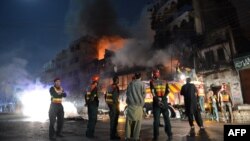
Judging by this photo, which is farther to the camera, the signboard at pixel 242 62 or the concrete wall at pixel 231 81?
the concrete wall at pixel 231 81

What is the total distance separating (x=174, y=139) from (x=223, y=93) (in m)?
6.90

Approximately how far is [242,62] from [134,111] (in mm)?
20267

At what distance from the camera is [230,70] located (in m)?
25.3

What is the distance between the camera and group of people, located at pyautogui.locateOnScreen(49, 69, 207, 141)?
5.86 meters

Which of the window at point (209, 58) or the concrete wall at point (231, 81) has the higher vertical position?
the window at point (209, 58)

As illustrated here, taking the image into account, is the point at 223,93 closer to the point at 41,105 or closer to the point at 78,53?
the point at 41,105

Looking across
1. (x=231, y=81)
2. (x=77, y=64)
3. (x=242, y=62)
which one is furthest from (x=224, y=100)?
(x=77, y=64)

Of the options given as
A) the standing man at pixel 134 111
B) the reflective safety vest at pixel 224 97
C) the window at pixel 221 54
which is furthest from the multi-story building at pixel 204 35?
the standing man at pixel 134 111

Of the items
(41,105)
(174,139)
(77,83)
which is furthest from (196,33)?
(77,83)

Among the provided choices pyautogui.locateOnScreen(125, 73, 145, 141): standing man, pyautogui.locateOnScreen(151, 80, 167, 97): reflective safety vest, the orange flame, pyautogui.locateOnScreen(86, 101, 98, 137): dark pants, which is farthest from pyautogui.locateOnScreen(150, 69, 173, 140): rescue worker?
the orange flame

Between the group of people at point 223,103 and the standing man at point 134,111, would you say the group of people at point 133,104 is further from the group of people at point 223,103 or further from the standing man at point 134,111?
the group of people at point 223,103

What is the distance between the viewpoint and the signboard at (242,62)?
21856 mm

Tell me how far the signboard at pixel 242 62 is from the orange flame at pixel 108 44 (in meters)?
43.5

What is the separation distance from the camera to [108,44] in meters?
65.8
